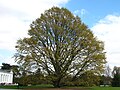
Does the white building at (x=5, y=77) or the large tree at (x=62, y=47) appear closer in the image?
the large tree at (x=62, y=47)

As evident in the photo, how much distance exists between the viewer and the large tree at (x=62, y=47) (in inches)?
2228

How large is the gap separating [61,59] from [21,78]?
8.56 metres

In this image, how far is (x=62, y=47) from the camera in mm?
57219

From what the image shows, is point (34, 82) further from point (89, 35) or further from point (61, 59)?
point (89, 35)

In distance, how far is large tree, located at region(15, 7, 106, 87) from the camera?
56.6m

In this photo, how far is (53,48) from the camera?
58.0 meters

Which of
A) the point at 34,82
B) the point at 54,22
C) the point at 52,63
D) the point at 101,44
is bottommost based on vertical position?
the point at 34,82

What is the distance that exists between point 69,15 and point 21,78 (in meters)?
15.4

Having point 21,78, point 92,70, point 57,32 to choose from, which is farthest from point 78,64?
point 21,78

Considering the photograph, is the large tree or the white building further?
the white building

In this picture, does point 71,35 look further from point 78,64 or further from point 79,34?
point 78,64

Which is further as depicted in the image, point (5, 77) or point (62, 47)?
point (5, 77)

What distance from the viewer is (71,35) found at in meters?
58.6

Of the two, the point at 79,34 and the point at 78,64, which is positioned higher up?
the point at 79,34
